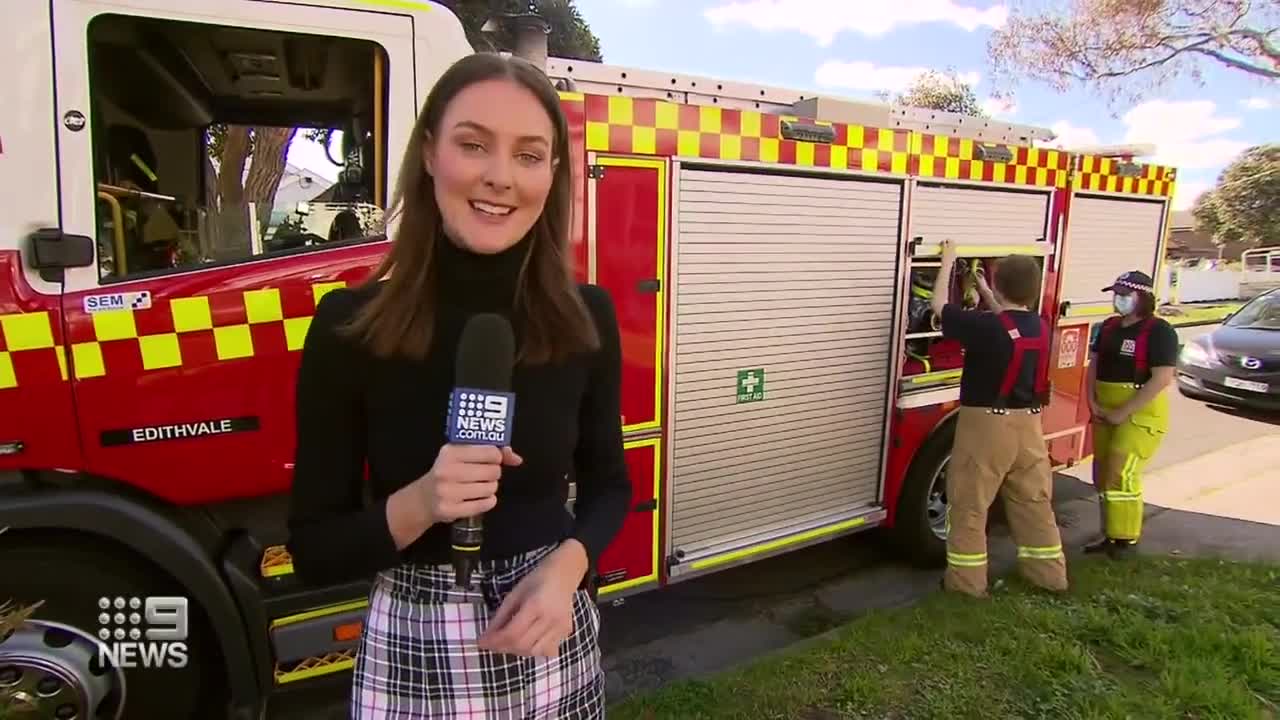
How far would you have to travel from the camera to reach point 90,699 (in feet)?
7.36

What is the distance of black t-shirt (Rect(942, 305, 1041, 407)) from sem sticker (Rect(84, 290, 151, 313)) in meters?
Answer: 3.24

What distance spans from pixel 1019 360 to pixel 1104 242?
1.66 meters

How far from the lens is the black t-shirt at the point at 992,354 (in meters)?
3.53

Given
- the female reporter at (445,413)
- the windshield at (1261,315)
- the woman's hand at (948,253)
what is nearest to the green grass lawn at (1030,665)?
the woman's hand at (948,253)

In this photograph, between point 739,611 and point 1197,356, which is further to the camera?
point 1197,356

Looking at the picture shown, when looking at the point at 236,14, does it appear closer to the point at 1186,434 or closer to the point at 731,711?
the point at 731,711

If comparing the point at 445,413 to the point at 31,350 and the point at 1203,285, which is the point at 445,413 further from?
the point at 1203,285

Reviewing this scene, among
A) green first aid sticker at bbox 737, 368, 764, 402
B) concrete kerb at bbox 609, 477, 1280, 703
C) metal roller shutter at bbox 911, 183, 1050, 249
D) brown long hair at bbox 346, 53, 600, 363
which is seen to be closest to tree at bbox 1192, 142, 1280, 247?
concrete kerb at bbox 609, 477, 1280, 703

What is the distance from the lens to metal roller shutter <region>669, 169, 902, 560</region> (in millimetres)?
3088

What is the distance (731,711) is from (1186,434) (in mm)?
7043

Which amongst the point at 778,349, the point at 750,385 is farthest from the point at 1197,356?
the point at 750,385

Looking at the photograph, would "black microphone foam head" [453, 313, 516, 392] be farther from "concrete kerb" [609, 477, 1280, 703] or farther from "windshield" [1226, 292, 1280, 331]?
"windshield" [1226, 292, 1280, 331]

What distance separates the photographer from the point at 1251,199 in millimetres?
30266

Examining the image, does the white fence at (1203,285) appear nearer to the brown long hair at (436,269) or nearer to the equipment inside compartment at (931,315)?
the equipment inside compartment at (931,315)
